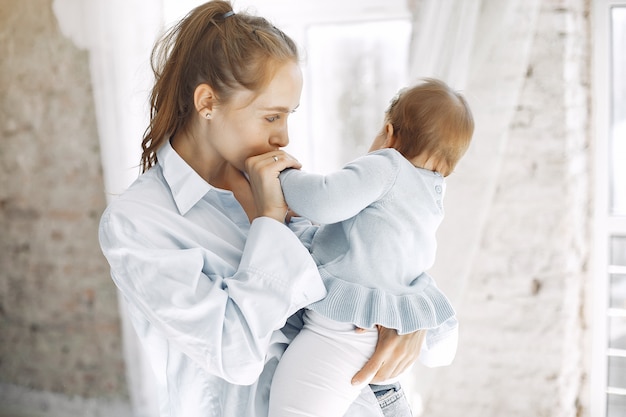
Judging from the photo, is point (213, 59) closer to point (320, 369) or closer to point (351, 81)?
point (320, 369)

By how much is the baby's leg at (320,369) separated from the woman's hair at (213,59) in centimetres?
49

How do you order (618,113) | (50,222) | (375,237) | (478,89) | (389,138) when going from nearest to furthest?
(375,237), (389,138), (478,89), (618,113), (50,222)

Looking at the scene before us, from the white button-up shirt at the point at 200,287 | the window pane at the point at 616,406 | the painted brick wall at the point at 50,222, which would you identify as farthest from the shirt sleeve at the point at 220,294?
the window pane at the point at 616,406

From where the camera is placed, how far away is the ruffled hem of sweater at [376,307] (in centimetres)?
119

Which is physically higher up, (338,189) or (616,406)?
(338,189)

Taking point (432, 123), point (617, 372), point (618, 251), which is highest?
point (432, 123)

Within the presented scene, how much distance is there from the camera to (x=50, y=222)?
2980 mm

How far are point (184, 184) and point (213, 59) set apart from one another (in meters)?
0.26

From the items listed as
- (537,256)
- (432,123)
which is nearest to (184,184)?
(432,123)

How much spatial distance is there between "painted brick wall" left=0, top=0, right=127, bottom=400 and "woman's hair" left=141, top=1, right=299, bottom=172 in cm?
160

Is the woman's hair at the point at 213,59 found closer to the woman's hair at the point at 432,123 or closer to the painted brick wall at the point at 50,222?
the woman's hair at the point at 432,123

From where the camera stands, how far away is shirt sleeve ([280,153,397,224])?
3.85 ft

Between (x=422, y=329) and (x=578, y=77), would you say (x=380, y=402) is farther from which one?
(x=578, y=77)

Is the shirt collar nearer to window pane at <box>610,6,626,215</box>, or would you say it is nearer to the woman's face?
the woman's face
